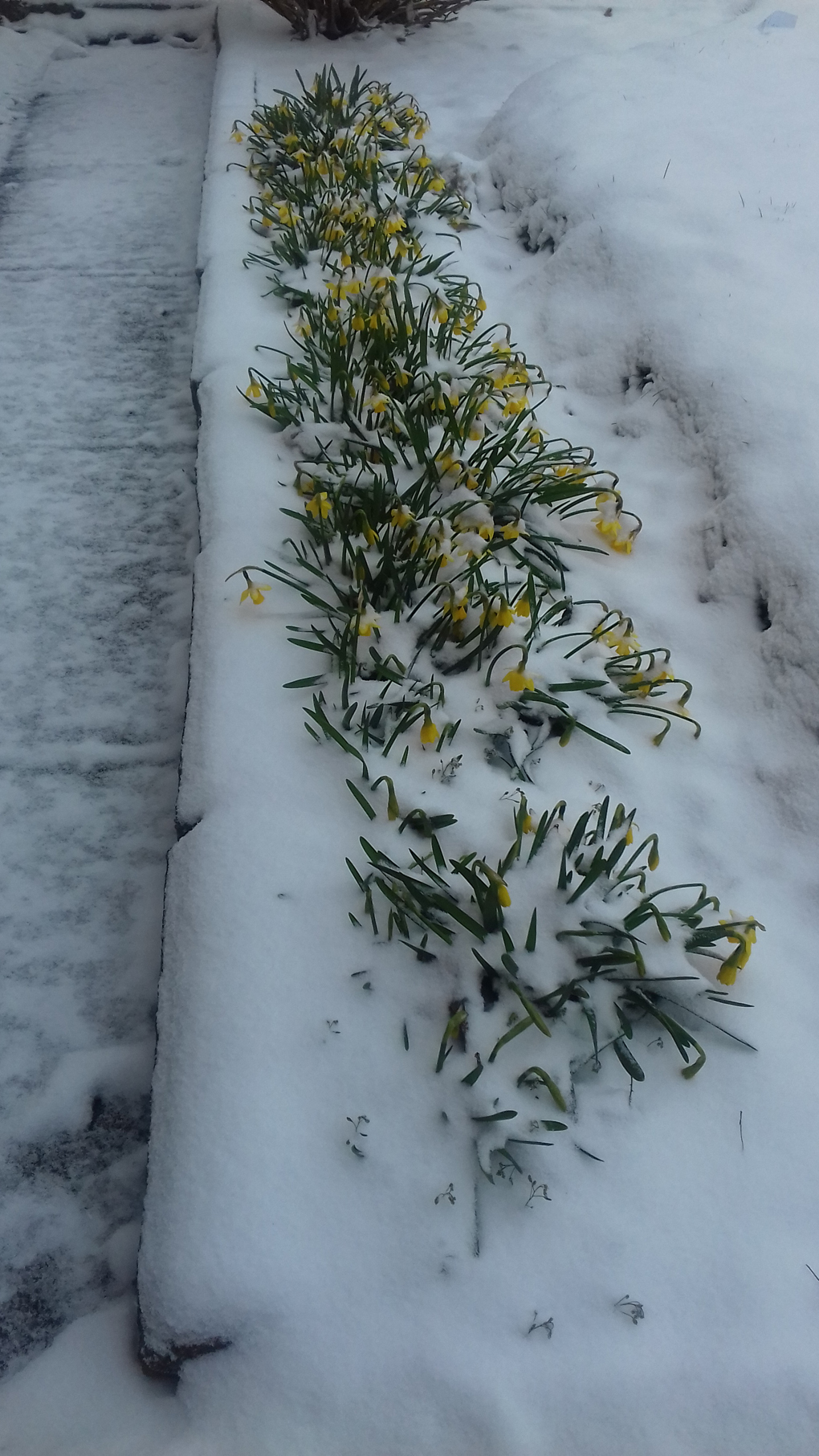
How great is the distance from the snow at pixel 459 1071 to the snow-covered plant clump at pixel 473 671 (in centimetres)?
6

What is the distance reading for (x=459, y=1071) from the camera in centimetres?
143

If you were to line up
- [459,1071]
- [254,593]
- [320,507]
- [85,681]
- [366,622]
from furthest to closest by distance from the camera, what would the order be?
[85,681] → [320,507] → [254,593] → [366,622] → [459,1071]

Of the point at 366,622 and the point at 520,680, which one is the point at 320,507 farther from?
the point at 520,680

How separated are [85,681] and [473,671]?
3.24ft

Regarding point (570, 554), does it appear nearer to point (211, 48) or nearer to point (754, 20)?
point (754, 20)

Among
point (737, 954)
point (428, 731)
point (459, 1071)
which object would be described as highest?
point (428, 731)

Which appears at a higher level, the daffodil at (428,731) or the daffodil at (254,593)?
the daffodil at (254,593)

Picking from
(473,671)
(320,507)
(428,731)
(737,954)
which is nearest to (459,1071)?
(737,954)

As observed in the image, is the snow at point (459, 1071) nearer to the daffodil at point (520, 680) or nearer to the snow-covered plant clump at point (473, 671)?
the snow-covered plant clump at point (473, 671)

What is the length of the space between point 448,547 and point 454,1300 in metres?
1.37

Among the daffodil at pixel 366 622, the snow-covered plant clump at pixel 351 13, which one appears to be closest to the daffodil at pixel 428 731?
the daffodil at pixel 366 622

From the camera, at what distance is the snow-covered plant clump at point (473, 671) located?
1489 mm

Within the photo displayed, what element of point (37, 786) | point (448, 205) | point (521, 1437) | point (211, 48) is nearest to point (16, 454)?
point (37, 786)

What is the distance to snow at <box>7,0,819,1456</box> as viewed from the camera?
1.20 meters
